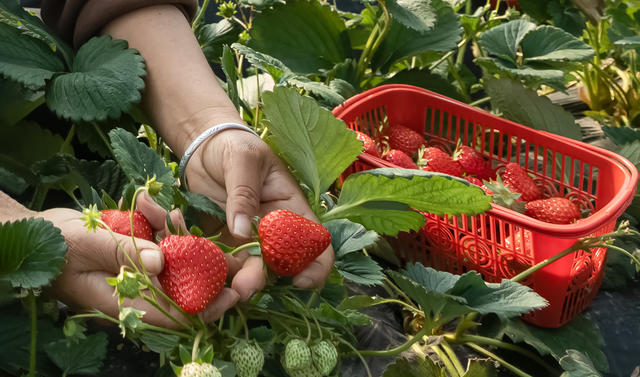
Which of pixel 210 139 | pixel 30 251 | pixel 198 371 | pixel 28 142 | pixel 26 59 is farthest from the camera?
pixel 28 142

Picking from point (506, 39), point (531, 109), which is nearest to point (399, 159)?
point (531, 109)

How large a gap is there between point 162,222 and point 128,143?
102 mm

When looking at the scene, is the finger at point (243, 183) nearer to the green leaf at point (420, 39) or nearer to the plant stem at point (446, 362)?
the plant stem at point (446, 362)

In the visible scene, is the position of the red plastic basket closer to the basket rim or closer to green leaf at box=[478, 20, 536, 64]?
the basket rim

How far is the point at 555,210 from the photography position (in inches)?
40.6

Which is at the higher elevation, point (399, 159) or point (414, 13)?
point (414, 13)

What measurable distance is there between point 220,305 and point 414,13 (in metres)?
0.82

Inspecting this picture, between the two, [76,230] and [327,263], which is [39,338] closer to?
[76,230]

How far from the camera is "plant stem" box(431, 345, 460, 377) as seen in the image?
83cm

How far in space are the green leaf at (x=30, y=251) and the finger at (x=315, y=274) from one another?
0.21 meters

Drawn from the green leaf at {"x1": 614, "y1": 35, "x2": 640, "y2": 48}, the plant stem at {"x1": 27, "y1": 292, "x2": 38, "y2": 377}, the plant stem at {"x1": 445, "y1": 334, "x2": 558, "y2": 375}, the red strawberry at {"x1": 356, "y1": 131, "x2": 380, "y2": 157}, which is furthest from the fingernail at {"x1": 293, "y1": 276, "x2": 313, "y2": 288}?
the green leaf at {"x1": 614, "y1": 35, "x2": 640, "y2": 48}

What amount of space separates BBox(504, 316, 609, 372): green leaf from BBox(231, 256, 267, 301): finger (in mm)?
373

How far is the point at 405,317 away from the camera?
37.7 inches

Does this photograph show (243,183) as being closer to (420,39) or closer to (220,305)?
(220,305)
